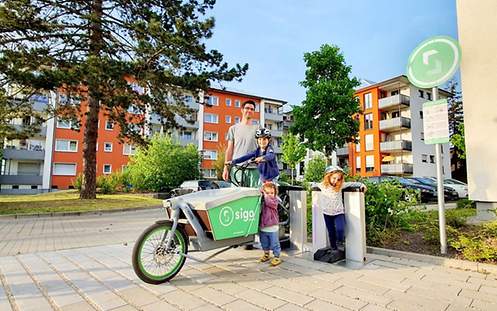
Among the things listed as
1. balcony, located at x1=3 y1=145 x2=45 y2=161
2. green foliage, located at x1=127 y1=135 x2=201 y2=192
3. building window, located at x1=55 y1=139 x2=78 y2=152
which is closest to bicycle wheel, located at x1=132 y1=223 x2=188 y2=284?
green foliage, located at x1=127 y1=135 x2=201 y2=192

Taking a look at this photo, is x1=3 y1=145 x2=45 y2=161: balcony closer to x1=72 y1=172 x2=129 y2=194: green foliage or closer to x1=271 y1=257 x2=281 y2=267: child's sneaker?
x1=72 y1=172 x2=129 y2=194: green foliage

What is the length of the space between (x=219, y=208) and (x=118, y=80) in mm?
10157

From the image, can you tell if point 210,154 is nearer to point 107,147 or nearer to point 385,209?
point 107,147

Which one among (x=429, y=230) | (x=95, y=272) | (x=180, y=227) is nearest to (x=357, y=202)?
(x=429, y=230)

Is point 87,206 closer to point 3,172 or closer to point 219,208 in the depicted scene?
point 219,208

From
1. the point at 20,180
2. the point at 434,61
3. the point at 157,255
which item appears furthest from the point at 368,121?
the point at 20,180

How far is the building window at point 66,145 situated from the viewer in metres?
32.8

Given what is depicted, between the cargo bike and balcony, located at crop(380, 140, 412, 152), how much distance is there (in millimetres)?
34286

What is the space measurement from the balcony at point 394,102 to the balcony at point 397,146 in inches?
177

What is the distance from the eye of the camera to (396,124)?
33.7 metres

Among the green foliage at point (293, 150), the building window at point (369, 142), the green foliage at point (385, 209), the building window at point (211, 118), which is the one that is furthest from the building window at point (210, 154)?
the green foliage at point (385, 209)

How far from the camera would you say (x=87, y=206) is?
1262 cm

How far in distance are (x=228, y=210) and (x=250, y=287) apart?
0.81 meters

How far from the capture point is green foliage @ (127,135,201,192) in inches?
934
